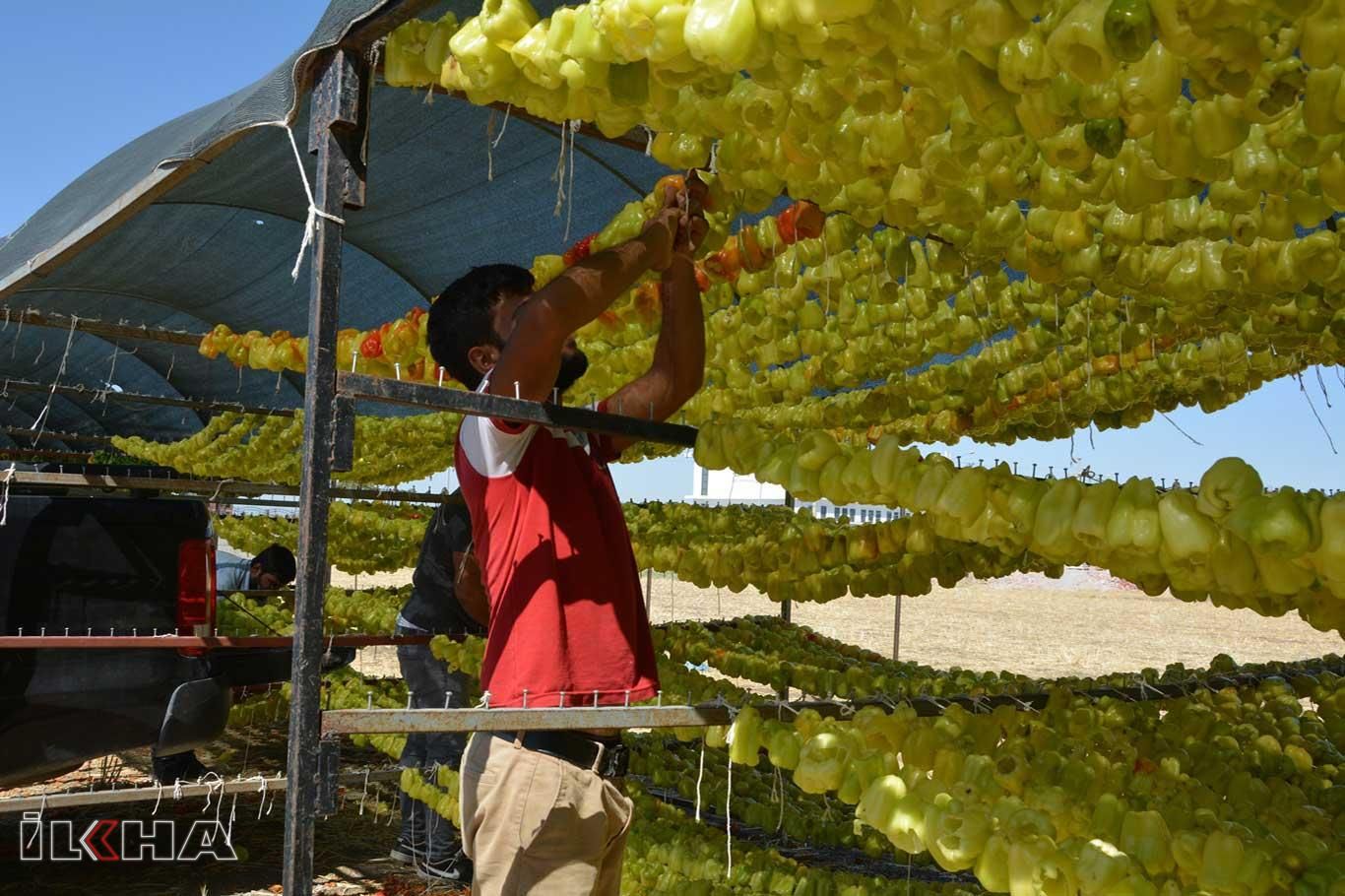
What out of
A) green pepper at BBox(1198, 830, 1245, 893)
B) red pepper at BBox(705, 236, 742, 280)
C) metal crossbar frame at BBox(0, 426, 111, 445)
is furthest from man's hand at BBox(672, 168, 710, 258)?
metal crossbar frame at BBox(0, 426, 111, 445)

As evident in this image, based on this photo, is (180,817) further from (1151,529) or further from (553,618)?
(1151,529)

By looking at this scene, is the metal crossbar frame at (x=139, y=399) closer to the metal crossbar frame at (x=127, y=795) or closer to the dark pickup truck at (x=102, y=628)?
the dark pickup truck at (x=102, y=628)

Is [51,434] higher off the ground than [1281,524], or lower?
higher

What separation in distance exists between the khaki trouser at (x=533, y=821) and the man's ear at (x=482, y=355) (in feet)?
2.68

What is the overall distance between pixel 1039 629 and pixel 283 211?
1525cm

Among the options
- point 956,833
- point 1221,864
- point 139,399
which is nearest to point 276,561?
point 139,399

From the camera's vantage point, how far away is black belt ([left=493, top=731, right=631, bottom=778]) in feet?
7.16

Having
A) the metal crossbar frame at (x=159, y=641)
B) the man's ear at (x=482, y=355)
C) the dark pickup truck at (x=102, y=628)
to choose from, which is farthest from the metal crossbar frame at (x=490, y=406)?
the dark pickup truck at (x=102, y=628)

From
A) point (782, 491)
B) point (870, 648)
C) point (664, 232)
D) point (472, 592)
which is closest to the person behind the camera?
point (664, 232)

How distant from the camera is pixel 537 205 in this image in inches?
205

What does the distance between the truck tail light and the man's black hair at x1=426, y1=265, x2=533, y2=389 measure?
7.97ft

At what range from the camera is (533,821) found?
214cm

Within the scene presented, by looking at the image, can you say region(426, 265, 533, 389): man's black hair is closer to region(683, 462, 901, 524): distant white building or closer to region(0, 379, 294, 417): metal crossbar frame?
region(683, 462, 901, 524): distant white building

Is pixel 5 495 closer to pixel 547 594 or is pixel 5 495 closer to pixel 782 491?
pixel 547 594
